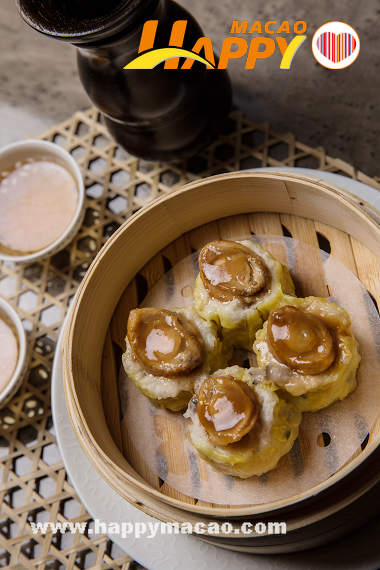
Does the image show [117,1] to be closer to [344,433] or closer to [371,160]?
[371,160]

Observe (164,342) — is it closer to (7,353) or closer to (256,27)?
(7,353)

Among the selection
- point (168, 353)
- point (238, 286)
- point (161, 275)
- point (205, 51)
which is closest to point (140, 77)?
point (205, 51)

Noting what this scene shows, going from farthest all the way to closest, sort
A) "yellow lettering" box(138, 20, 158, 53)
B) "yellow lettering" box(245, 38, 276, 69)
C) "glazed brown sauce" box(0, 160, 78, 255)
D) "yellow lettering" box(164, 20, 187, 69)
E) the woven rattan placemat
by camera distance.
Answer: "yellow lettering" box(245, 38, 276, 69)
"glazed brown sauce" box(0, 160, 78, 255)
the woven rattan placemat
"yellow lettering" box(164, 20, 187, 69)
"yellow lettering" box(138, 20, 158, 53)

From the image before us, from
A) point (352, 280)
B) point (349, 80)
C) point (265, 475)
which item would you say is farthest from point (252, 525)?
point (349, 80)

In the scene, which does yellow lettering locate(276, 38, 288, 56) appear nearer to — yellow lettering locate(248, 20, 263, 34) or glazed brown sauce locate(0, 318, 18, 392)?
yellow lettering locate(248, 20, 263, 34)

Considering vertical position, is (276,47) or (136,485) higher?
(276,47)

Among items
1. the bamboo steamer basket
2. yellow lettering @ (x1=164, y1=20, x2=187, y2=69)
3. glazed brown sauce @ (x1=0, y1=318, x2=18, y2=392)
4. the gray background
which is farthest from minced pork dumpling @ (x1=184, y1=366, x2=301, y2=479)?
the gray background
